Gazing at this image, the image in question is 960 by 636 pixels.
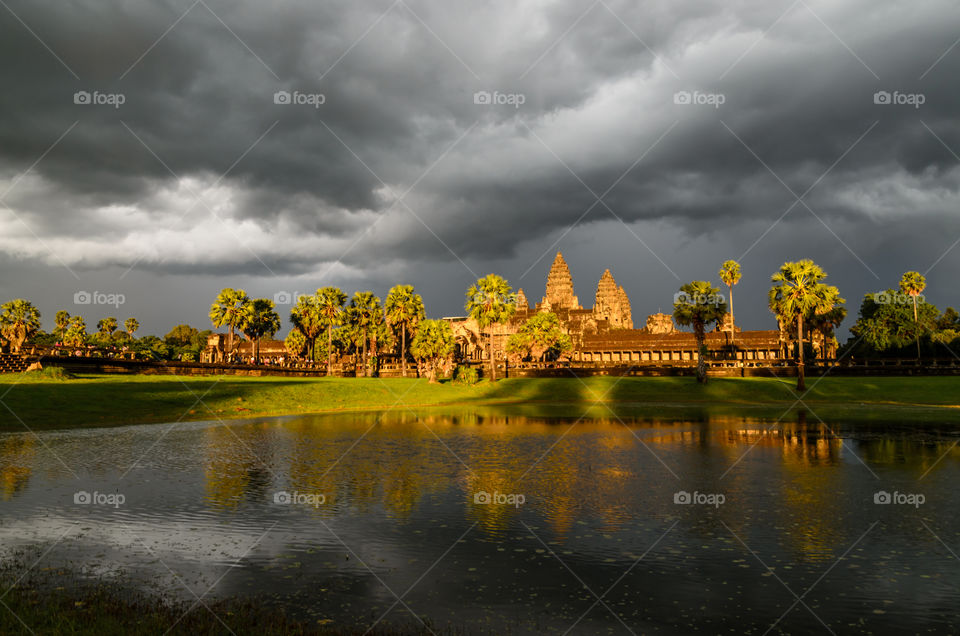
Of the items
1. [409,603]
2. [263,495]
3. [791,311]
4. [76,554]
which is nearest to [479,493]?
[263,495]

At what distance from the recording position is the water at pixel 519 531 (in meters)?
8.88

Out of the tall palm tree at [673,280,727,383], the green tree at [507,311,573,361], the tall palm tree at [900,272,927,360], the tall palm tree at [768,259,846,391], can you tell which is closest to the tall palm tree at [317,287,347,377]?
the green tree at [507,311,573,361]

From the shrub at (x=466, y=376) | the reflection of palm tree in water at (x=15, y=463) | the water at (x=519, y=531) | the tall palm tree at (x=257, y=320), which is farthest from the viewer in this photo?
the tall palm tree at (x=257, y=320)

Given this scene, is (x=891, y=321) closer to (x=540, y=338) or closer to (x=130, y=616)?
(x=540, y=338)

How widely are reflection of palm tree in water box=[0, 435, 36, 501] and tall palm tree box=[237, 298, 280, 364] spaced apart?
6414 cm

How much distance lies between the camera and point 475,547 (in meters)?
11.8

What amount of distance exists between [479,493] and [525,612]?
327 inches

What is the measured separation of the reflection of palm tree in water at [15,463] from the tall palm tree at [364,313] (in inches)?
2889

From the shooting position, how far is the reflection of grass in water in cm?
747

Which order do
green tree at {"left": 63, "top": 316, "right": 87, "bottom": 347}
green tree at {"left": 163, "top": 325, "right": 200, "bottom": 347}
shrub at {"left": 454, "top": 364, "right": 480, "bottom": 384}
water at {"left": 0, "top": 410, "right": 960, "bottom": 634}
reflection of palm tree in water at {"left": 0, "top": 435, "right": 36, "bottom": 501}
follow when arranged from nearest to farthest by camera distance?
water at {"left": 0, "top": 410, "right": 960, "bottom": 634} < reflection of palm tree in water at {"left": 0, "top": 435, "right": 36, "bottom": 501} < shrub at {"left": 454, "top": 364, "right": 480, "bottom": 384} < green tree at {"left": 63, "top": 316, "right": 87, "bottom": 347} < green tree at {"left": 163, "top": 325, "right": 200, "bottom": 347}

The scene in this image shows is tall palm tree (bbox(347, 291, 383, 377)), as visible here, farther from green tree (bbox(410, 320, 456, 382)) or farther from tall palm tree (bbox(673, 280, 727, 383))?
tall palm tree (bbox(673, 280, 727, 383))

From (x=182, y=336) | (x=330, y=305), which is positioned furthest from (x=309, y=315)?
(x=182, y=336)

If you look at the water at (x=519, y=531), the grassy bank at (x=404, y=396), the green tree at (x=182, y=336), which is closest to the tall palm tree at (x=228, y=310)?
the grassy bank at (x=404, y=396)

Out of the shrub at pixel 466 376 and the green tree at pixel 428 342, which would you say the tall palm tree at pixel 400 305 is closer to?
the green tree at pixel 428 342
